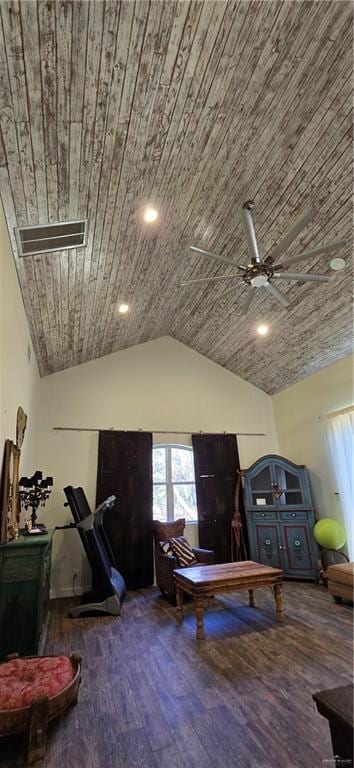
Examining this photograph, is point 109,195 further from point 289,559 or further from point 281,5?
point 289,559

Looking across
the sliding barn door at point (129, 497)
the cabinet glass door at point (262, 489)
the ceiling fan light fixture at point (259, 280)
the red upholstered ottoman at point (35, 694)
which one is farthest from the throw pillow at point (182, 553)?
the ceiling fan light fixture at point (259, 280)

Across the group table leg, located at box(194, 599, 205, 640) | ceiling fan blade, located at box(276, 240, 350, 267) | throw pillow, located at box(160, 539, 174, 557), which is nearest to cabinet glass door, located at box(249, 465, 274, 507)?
throw pillow, located at box(160, 539, 174, 557)

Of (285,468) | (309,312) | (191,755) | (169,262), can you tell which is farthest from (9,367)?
(285,468)

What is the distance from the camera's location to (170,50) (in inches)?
84.1

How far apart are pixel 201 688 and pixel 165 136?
14.3 ft

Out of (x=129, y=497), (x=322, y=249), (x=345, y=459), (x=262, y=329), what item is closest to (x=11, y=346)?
(x=322, y=249)

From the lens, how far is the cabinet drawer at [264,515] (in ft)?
19.4

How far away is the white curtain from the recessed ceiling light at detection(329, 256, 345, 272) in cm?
234

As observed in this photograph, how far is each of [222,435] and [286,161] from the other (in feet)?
15.5

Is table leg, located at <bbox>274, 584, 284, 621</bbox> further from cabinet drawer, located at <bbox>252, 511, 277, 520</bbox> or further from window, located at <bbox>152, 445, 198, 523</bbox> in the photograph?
window, located at <bbox>152, 445, 198, 523</bbox>

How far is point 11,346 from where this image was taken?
10.4 feet

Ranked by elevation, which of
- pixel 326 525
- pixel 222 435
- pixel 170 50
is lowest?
pixel 326 525

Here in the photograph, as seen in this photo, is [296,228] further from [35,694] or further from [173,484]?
[173,484]

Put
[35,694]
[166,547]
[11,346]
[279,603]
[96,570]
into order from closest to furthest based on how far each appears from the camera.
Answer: [35,694], [11,346], [279,603], [96,570], [166,547]
